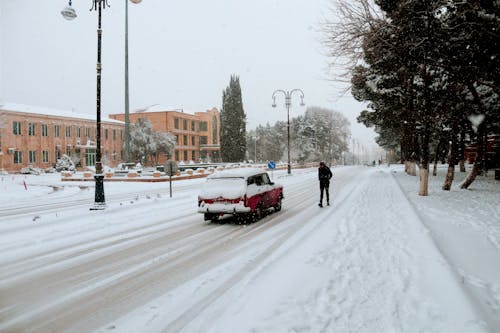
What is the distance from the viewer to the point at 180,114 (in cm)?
7219

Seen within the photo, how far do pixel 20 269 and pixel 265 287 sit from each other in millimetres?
4551

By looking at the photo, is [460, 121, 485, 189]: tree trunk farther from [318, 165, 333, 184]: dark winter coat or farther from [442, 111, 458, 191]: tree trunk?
[318, 165, 333, 184]: dark winter coat

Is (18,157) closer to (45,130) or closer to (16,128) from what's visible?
(16,128)

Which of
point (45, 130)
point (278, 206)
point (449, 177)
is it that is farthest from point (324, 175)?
point (45, 130)

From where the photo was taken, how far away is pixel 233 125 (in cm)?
7031

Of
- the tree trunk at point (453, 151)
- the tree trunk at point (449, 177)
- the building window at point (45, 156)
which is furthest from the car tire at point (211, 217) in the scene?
the building window at point (45, 156)

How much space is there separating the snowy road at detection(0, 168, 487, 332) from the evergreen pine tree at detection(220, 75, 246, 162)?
5999cm

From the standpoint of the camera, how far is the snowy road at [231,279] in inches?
167

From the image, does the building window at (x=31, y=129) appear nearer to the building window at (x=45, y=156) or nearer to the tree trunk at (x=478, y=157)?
the building window at (x=45, y=156)

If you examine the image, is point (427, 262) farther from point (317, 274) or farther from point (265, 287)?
point (265, 287)

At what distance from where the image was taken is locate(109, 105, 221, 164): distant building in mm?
69625

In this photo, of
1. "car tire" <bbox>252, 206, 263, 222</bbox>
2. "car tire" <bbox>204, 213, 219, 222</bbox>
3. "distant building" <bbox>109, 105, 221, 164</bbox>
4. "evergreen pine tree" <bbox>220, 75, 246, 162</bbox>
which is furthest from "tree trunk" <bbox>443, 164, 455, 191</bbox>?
"evergreen pine tree" <bbox>220, 75, 246, 162</bbox>

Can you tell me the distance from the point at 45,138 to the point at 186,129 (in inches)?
1160

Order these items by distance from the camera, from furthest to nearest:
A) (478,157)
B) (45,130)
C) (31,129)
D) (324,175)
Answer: (45,130)
(31,129)
(478,157)
(324,175)
